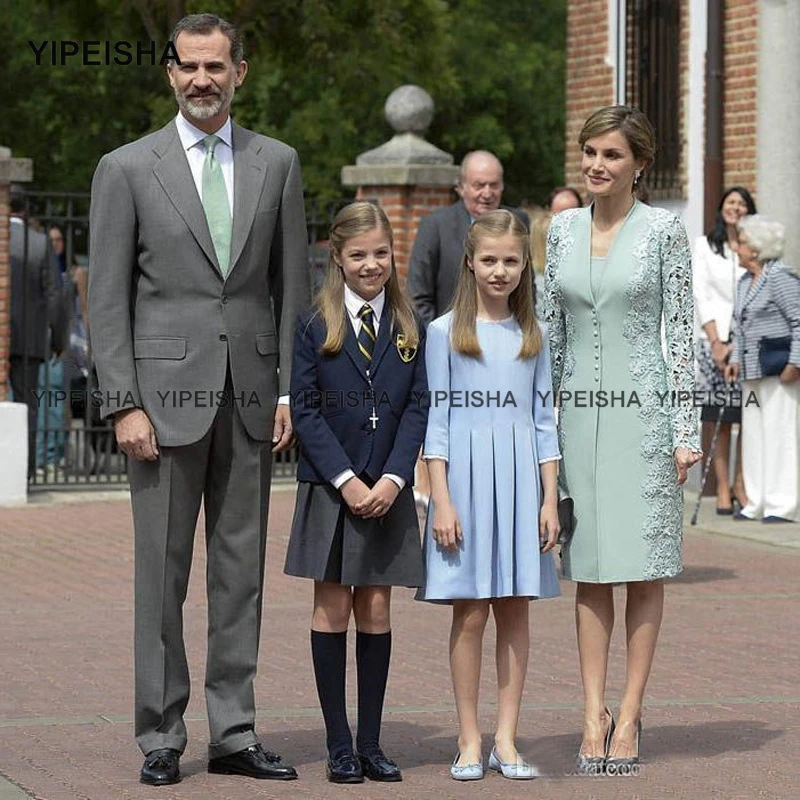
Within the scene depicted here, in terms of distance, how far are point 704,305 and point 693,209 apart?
2527mm

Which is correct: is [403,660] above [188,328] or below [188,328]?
below

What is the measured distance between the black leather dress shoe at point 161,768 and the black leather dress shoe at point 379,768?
535 mm

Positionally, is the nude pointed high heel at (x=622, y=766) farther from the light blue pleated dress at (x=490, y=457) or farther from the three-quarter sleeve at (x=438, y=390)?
the three-quarter sleeve at (x=438, y=390)

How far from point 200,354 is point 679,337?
140 centimetres

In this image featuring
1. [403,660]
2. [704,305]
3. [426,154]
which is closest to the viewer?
[403,660]

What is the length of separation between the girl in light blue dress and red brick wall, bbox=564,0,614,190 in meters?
10.6

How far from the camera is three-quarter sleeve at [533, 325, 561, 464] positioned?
6051 millimetres

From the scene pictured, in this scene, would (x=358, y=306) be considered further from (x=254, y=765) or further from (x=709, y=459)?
(x=709, y=459)

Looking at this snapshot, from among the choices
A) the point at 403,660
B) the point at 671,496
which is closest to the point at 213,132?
the point at 671,496

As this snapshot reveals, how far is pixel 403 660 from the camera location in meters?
8.05

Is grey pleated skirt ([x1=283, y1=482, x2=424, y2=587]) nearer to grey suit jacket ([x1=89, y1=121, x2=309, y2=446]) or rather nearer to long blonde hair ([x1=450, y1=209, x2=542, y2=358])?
grey suit jacket ([x1=89, y1=121, x2=309, y2=446])

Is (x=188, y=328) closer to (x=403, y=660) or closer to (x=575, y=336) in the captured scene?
(x=575, y=336)

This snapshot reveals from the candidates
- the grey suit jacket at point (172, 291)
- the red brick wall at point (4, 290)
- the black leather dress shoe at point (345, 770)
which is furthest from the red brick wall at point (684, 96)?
the black leather dress shoe at point (345, 770)

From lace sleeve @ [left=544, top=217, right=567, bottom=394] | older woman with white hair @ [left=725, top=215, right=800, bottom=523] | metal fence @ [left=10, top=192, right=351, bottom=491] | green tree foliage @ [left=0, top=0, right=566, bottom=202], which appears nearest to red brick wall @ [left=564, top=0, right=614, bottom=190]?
metal fence @ [left=10, top=192, right=351, bottom=491]
